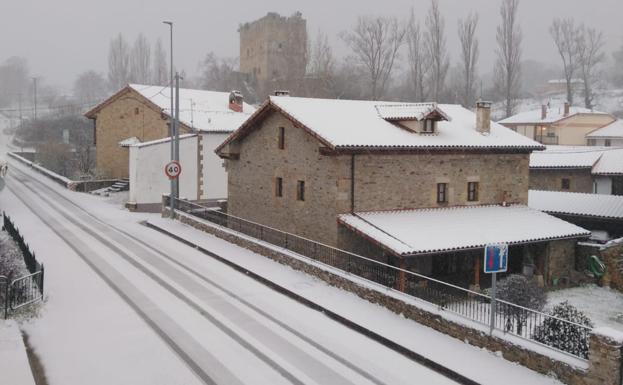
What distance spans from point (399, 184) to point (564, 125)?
4727cm

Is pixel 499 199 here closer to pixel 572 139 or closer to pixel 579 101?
pixel 572 139

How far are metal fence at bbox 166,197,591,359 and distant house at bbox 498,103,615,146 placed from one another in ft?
155

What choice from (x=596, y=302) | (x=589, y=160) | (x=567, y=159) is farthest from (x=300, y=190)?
(x=589, y=160)

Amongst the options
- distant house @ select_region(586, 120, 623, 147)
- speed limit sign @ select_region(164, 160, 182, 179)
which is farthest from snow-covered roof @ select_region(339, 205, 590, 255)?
distant house @ select_region(586, 120, 623, 147)

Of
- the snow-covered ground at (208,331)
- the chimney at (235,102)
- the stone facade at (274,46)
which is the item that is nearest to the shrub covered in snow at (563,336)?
the snow-covered ground at (208,331)

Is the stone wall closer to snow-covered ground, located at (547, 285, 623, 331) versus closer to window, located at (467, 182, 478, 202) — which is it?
snow-covered ground, located at (547, 285, 623, 331)

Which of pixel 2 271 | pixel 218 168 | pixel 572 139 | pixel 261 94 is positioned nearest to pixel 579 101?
pixel 572 139

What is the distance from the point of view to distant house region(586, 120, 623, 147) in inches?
2327

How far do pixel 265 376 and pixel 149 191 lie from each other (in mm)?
24156

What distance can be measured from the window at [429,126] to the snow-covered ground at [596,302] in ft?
26.6

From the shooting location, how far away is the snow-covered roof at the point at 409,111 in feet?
79.0

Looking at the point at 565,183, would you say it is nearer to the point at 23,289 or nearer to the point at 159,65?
the point at 23,289

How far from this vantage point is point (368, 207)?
22.8m

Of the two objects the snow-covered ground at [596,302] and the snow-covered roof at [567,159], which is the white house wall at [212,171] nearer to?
the snow-covered roof at [567,159]
